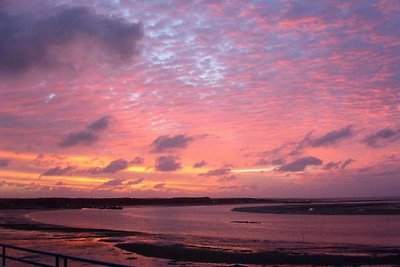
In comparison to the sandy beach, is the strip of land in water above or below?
above

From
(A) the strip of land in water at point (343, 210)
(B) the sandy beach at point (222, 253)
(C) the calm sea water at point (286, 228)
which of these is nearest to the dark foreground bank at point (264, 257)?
(B) the sandy beach at point (222, 253)

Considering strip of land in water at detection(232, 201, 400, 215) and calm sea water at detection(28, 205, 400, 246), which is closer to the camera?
calm sea water at detection(28, 205, 400, 246)

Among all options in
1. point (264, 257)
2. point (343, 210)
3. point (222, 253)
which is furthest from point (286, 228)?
point (343, 210)

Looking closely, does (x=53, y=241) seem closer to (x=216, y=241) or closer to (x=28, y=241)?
(x=28, y=241)

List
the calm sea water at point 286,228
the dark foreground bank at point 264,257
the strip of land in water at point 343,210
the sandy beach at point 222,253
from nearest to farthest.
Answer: the dark foreground bank at point 264,257 < the sandy beach at point 222,253 < the calm sea water at point 286,228 < the strip of land in water at point 343,210

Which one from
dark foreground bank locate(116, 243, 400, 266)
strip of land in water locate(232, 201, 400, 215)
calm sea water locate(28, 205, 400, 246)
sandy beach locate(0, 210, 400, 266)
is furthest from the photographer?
strip of land in water locate(232, 201, 400, 215)

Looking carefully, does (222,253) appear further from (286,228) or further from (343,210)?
(343,210)

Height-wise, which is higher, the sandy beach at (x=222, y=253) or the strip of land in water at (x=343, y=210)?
the strip of land in water at (x=343, y=210)

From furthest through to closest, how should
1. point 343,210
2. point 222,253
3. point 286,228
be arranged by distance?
point 343,210 < point 286,228 < point 222,253

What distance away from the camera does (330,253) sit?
27.7m

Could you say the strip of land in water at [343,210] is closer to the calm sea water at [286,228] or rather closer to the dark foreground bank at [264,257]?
the calm sea water at [286,228]

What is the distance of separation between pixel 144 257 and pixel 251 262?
588cm

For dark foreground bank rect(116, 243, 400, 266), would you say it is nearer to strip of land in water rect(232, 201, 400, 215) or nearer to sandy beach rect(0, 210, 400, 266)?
sandy beach rect(0, 210, 400, 266)

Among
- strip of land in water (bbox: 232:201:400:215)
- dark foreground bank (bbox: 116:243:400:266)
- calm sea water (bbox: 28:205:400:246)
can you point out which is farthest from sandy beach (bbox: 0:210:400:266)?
strip of land in water (bbox: 232:201:400:215)
